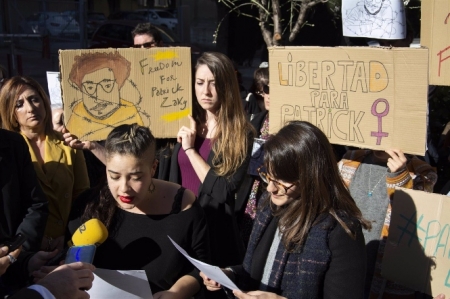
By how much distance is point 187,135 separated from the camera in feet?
11.9

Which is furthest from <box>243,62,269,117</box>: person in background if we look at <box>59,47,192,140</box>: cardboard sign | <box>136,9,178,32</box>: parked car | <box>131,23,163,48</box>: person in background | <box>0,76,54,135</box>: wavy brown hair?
<box>136,9,178,32</box>: parked car

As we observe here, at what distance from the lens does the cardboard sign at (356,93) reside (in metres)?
3.02

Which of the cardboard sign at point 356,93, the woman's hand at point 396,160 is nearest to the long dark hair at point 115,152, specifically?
the cardboard sign at point 356,93

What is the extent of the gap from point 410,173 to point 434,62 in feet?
2.17

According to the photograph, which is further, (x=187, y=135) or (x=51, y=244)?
(x=187, y=135)

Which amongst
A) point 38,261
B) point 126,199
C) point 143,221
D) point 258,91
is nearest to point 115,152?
point 126,199

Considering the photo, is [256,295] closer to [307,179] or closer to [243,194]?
[307,179]

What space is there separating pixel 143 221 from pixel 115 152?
34 centimetres

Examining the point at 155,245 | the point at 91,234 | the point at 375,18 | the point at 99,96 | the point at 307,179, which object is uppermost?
the point at 375,18

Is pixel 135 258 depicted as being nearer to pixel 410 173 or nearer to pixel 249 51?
pixel 410 173

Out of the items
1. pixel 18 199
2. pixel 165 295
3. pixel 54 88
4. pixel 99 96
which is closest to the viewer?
pixel 165 295

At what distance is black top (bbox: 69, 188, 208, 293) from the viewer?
8.65 ft

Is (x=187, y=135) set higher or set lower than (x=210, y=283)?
higher

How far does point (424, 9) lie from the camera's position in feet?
11.1
